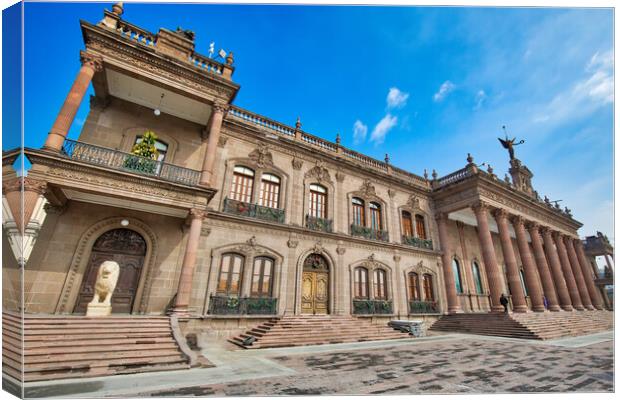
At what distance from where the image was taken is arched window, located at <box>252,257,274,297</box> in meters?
11.7

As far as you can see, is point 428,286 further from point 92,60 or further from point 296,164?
point 92,60

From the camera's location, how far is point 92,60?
29.9ft

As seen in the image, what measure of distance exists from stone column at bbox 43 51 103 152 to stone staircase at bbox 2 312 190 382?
15.3ft

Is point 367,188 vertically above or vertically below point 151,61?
below

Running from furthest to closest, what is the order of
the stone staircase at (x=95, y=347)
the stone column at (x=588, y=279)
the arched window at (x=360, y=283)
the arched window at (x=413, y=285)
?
the stone column at (x=588, y=279) < the arched window at (x=413, y=285) < the arched window at (x=360, y=283) < the stone staircase at (x=95, y=347)

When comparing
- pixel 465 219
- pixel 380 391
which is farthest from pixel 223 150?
pixel 465 219

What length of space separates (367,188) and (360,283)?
5.34 metres

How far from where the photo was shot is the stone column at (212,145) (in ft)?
32.9

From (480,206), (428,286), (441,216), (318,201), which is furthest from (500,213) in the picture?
(318,201)

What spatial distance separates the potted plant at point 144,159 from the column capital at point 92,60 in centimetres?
247

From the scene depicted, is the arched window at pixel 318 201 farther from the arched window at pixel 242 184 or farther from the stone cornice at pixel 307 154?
the arched window at pixel 242 184

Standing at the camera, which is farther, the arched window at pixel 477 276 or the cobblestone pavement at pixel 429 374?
the arched window at pixel 477 276

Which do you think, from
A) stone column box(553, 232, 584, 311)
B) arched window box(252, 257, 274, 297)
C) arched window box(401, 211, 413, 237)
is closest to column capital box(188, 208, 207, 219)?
arched window box(252, 257, 274, 297)

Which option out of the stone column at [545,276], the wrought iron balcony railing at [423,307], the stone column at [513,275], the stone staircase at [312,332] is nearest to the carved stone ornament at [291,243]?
the stone staircase at [312,332]
